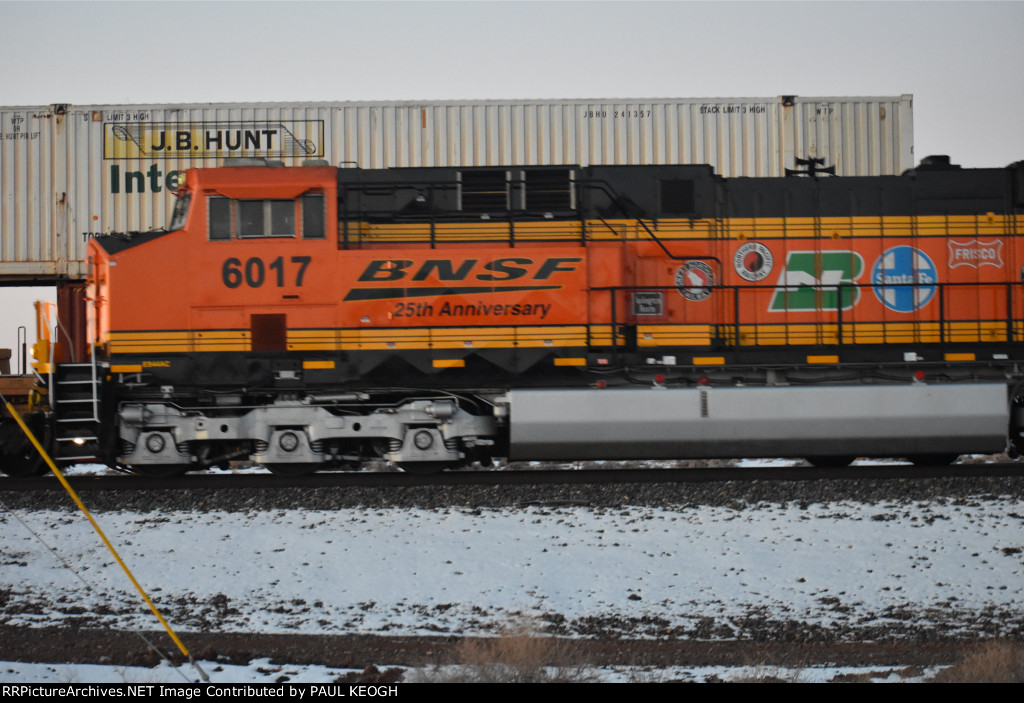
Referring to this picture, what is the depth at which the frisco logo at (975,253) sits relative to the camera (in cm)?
1033

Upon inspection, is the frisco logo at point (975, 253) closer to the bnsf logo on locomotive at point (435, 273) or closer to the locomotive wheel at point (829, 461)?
the locomotive wheel at point (829, 461)

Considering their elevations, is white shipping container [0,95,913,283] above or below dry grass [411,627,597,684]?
above

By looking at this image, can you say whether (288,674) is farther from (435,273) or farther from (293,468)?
(435,273)

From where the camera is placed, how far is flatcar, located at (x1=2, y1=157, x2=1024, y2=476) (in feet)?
31.4

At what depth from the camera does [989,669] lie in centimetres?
447

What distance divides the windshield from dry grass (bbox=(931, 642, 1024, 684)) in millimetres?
8668

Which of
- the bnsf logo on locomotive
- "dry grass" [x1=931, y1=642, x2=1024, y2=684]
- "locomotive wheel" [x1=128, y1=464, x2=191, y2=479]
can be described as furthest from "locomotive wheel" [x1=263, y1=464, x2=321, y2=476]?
"dry grass" [x1=931, y1=642, x2=1024, y2=684]

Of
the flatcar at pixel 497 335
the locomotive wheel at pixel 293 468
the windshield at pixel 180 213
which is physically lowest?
the locomotive wheel at pixel 293 468

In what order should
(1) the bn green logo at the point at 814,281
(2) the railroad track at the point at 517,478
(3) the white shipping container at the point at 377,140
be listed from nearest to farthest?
(2) the railroad track at the point at 517,478 → (1) the bn green logo at the point at 814,281 → (3) the white shipping container at the point at 377,140

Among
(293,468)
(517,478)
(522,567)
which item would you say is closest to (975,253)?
(517,478)

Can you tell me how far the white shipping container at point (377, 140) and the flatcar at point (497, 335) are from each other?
18.7 ft

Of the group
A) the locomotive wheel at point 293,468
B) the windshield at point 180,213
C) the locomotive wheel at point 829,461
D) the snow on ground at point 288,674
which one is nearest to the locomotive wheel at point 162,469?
the locomotive wheel at point 293,468

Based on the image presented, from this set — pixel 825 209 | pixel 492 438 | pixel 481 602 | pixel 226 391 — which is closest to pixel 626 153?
pixel 825 209

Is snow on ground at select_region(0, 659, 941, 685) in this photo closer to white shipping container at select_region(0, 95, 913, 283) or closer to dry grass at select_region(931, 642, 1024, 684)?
dry grass at select_region(931, 642, 1024, 684)
